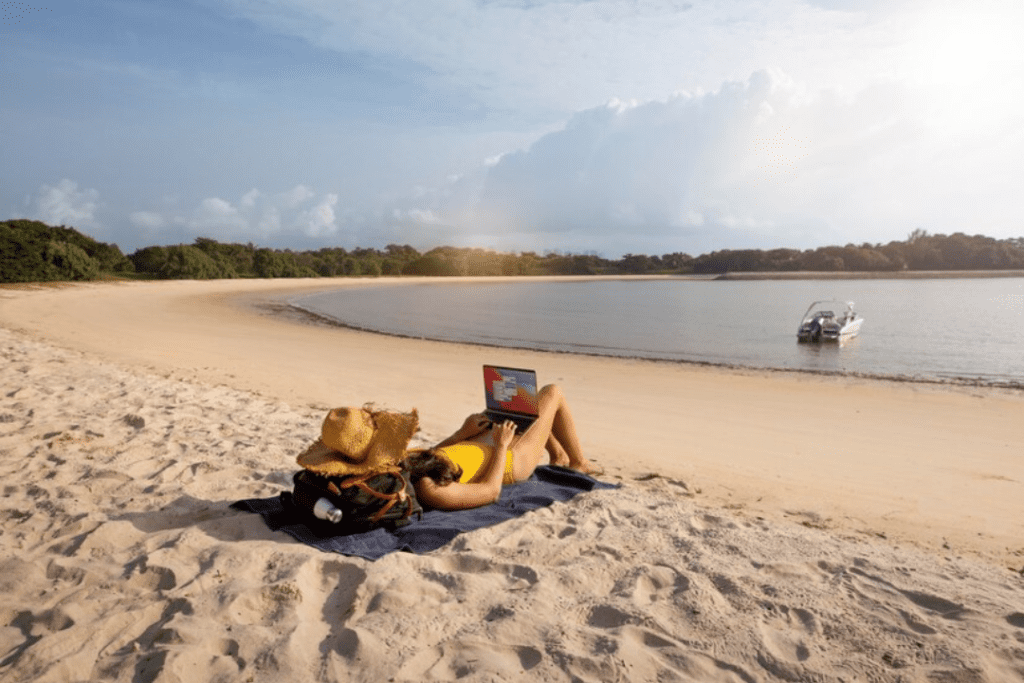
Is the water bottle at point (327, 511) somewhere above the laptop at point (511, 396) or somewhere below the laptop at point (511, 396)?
below

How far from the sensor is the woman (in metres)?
4.64

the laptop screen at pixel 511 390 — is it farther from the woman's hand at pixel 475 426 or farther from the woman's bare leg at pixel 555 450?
the woman's bare leg at pixel 555 450

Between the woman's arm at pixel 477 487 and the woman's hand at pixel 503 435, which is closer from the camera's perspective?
the woman's arm at pixel 477 487

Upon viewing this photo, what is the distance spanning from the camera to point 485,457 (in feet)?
16.4

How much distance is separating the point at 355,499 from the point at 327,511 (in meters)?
0.19

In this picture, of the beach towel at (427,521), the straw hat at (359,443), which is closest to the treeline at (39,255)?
the beach towel at (427,521)

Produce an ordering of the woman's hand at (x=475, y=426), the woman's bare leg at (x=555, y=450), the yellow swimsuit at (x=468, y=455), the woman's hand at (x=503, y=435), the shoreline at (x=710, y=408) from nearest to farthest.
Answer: the yellow swimsuit at (x=468, y=455) → the woman's hand at (x=503, y=435) → the woman's hand at (x=475, y=426) → the woman's bare leg at (x=555, y=450) → the shoreline at (x=710, y=408)

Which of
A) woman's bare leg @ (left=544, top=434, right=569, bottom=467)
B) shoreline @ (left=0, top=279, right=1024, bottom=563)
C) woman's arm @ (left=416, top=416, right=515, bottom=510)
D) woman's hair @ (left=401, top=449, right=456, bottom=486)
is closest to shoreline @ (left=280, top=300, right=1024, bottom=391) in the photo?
shoreline @ (left=0, top=279, right=1024, bottom=563)

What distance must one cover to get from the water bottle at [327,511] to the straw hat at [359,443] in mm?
200

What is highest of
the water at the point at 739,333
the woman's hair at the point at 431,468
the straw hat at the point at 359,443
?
the straw hat at the point at 359,443

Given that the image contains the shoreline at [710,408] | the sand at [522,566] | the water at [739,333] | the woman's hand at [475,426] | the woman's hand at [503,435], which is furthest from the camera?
the water at [739,333]

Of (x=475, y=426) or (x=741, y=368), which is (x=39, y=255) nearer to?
(x=741, y=368)

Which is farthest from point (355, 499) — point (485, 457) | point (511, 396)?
point (511, 396)

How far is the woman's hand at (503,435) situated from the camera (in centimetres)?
496
